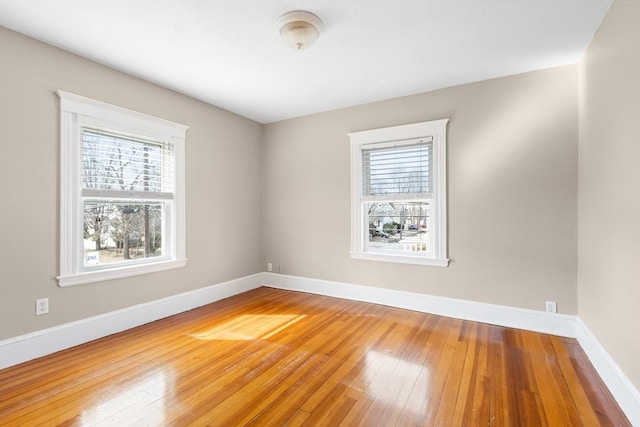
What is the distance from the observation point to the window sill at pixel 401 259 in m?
3.50

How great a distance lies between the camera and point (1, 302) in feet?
7.55

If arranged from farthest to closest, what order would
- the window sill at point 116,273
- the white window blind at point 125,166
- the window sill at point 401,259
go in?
1. the window sill at point 401,259
2. the white window blind at point 125,166
3. the window sill at point 116,273

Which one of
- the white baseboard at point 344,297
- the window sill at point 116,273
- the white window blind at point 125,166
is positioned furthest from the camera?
the white window blind at point 125,166

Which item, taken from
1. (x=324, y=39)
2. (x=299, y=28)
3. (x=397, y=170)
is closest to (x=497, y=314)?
(x=397, y=170)

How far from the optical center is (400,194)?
3.80 meters

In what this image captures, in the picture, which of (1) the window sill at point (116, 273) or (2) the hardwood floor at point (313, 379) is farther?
(1) the window sill at point (116, 273)

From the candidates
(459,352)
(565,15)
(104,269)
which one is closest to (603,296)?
(459,352)

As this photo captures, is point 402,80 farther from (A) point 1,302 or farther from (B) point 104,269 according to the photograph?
(A) point 1,302

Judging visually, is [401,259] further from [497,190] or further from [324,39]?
[324,39]

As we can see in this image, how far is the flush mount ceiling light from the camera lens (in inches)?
86.2

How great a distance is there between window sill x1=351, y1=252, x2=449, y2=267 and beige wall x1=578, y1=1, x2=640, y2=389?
1290 mm

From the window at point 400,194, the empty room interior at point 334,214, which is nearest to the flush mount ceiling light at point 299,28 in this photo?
the empty room interior at point 334,214

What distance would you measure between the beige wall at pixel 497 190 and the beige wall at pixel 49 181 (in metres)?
1.86

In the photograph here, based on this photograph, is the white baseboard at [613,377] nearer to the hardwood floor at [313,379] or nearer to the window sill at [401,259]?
the hardwood floor at [313,379]
